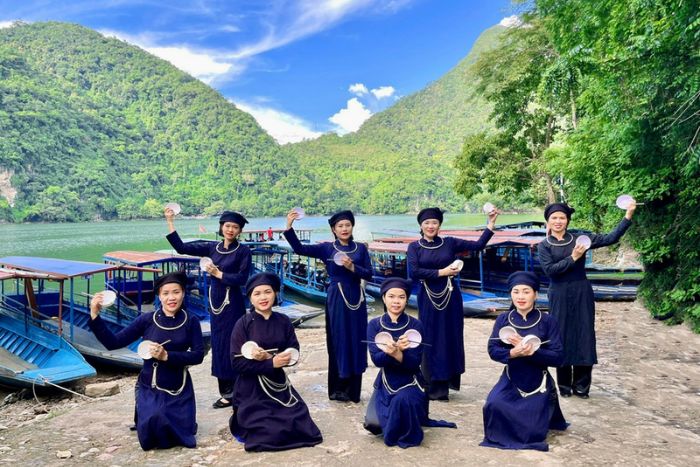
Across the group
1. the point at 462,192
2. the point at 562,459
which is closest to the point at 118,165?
the point at 462,192

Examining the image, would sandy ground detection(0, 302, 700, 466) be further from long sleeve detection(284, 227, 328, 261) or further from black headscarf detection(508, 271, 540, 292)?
long sleeve detection(284, 227, 328, 261)

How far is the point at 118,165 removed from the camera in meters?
98.9

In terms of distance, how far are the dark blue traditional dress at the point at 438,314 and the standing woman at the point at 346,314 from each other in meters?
0.53

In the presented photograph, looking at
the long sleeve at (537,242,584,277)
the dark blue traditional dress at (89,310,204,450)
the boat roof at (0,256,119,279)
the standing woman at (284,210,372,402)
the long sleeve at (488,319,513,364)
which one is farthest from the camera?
the boat roof at (0,256,119,279)

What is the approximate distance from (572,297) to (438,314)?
122 centimetres

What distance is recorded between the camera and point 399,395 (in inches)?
139

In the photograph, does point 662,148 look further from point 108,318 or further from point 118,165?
point 118,165

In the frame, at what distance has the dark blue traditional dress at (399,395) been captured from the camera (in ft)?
11.6

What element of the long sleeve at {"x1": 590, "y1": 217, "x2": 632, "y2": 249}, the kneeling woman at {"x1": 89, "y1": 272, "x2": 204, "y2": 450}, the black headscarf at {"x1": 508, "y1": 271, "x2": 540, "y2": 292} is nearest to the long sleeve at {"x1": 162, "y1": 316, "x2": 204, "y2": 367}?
the kneeling woman at {"x1": 89, "y1": 272, "x2": 204, "y2": 450}

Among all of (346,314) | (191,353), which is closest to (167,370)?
(191,353)

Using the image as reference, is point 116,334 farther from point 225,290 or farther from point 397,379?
point 397,379

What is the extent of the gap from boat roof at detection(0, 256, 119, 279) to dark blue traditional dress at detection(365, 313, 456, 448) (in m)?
8.53

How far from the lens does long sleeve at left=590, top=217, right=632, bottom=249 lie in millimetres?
4582

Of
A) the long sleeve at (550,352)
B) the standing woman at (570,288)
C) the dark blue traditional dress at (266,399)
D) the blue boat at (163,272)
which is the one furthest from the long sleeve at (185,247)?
the blue boat at (163,272)
